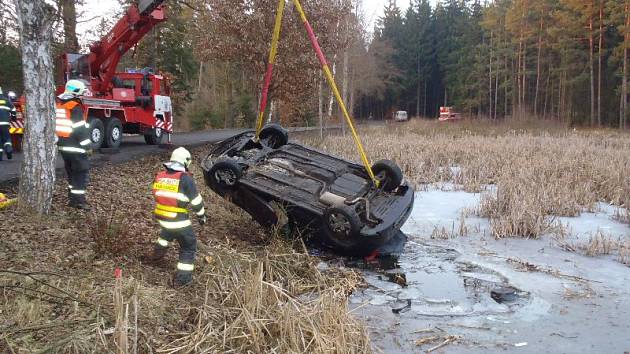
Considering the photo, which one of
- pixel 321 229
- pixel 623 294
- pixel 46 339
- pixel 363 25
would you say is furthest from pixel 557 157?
pixel 363 25

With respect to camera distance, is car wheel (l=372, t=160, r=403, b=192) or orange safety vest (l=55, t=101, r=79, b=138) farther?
car wheel (l=372, t=160, r=403, b=192)

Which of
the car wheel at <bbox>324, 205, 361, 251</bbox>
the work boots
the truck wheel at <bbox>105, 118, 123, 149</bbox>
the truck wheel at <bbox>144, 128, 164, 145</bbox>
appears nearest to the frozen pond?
the car wheel at <bbox>324, 205, 361, 251</bbox>

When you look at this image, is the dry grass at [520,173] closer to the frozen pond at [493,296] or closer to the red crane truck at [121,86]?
the frozen pond at [493,296]

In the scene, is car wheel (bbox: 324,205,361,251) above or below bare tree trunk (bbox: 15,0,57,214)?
below

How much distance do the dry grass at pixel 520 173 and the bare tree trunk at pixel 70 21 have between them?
7.93 metres

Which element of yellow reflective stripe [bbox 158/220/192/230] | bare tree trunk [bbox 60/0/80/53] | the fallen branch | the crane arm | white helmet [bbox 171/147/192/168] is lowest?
the fallen branch

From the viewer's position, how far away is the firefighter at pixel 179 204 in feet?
15.4

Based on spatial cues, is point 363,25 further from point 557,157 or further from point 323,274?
point 323,274

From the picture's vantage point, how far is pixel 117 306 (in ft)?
11.7

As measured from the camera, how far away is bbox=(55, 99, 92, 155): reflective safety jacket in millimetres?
→ 6266

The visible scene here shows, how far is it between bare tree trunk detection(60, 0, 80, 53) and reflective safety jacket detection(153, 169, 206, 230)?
1228 centimetres

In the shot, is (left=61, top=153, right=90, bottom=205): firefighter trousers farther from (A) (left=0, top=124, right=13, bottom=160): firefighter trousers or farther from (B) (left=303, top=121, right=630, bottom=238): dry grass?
(B) (left=303, top=121, right=630, bottom=238): dry grass

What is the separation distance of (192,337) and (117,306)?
56 centimetres

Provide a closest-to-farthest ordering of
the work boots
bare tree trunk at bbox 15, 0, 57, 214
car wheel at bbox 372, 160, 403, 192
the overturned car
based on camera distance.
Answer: the work boots, bare tree trunk at bbox 15, 0, 57, 214, the overturned car, car wheel at bbox 372, 160, 403, 192
